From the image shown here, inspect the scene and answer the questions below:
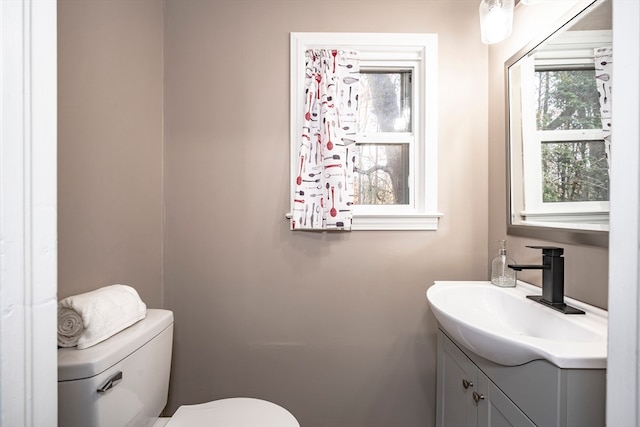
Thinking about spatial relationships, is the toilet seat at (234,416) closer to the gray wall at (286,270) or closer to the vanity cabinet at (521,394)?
the gray wall at (286,270)

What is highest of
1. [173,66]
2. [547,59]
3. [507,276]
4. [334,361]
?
[173,66]

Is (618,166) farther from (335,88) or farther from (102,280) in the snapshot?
(102,280)

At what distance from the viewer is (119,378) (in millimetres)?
869

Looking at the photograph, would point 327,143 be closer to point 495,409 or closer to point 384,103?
point 384,103

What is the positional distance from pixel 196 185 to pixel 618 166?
1.58 meters

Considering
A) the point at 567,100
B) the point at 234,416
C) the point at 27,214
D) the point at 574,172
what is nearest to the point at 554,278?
the point at 574,172

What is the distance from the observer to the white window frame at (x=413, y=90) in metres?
1.52

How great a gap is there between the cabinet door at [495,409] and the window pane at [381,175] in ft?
3.04

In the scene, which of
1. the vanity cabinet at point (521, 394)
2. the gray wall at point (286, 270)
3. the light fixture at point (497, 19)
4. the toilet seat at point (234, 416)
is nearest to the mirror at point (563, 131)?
the light fixture at point (497, 19)

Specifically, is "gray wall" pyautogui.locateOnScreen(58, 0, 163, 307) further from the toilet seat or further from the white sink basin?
the white sink basin

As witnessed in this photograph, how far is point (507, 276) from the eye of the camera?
1.28 metres

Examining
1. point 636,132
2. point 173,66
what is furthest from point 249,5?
point 636,132

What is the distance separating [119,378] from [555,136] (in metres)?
1.71

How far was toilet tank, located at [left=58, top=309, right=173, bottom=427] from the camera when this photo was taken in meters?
0.77
